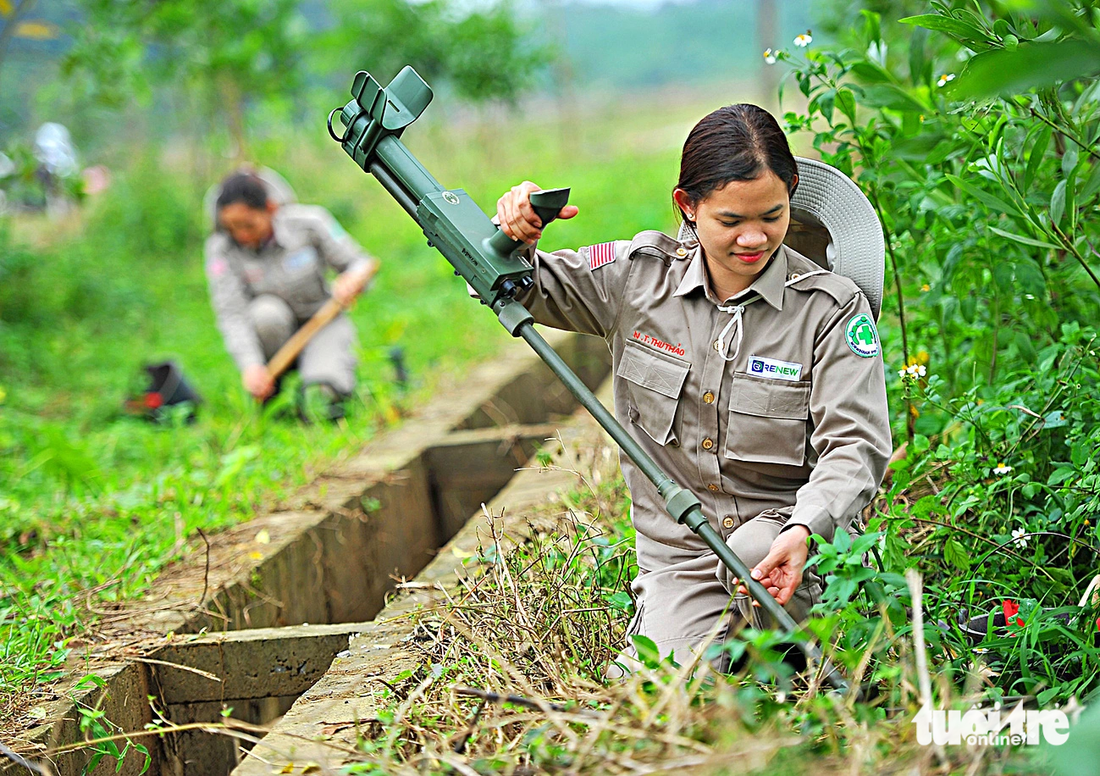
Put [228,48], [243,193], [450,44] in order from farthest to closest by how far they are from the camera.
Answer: [450,44], [228,48], [243,193]

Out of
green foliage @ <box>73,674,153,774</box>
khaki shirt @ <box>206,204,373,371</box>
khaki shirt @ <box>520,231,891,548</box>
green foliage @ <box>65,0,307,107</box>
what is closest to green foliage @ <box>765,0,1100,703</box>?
khaki shirt @ <box>520,231,891,548</box>

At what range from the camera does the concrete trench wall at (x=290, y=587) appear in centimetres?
270

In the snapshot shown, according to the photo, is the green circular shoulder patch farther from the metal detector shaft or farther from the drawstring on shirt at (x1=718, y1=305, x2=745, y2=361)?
the metal detector shaft

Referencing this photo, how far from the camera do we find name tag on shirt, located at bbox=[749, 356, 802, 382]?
2201mm

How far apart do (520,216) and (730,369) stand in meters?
0.55

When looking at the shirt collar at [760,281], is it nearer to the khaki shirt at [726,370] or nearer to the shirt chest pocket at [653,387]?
the khaki shirt at [726,370]

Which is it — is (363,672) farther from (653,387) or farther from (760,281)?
(760,281)

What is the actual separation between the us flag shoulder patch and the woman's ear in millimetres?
198

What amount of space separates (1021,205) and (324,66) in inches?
457

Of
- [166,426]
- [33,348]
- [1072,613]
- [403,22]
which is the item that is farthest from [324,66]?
[1072,613]

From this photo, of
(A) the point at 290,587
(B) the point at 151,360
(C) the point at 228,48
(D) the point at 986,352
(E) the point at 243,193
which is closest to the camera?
(D) the point at 986,352

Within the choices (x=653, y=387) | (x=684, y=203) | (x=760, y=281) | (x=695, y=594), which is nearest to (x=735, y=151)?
(x=684, y=203)

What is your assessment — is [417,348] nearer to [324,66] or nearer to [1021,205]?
[1021,205]

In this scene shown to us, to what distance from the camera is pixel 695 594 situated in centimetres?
227
